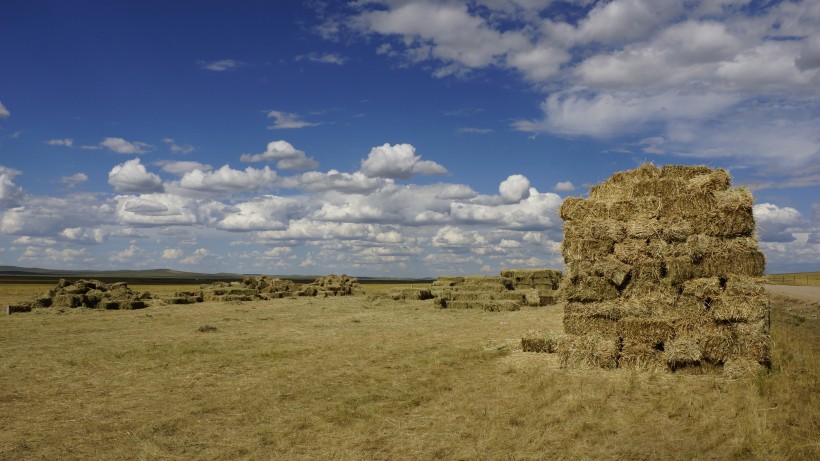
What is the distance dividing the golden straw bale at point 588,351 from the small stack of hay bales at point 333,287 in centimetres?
3588

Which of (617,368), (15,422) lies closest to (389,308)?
(617,368)

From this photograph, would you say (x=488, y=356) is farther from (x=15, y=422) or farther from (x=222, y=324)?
(x=222, y=324)

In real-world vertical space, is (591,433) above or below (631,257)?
below

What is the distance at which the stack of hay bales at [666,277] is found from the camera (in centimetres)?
1231

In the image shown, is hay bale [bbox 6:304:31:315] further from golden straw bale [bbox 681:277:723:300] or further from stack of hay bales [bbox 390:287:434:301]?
golden straw bale [bbox 681:277:723:300]

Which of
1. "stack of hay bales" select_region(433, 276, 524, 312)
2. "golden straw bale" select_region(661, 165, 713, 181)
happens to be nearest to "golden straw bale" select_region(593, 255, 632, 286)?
"golden straw bale" select_region(661, 165, 713, 181)

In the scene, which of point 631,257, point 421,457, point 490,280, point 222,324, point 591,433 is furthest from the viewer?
point 490,280

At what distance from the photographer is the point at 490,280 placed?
138 feet

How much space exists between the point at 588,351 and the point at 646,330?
4.70 ft

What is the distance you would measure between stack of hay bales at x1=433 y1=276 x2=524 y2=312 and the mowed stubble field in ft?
43.0

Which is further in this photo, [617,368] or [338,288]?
[338,288]

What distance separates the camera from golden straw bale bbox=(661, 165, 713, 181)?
13945mm

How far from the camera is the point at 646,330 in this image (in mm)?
12836

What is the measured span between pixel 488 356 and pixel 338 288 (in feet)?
127
